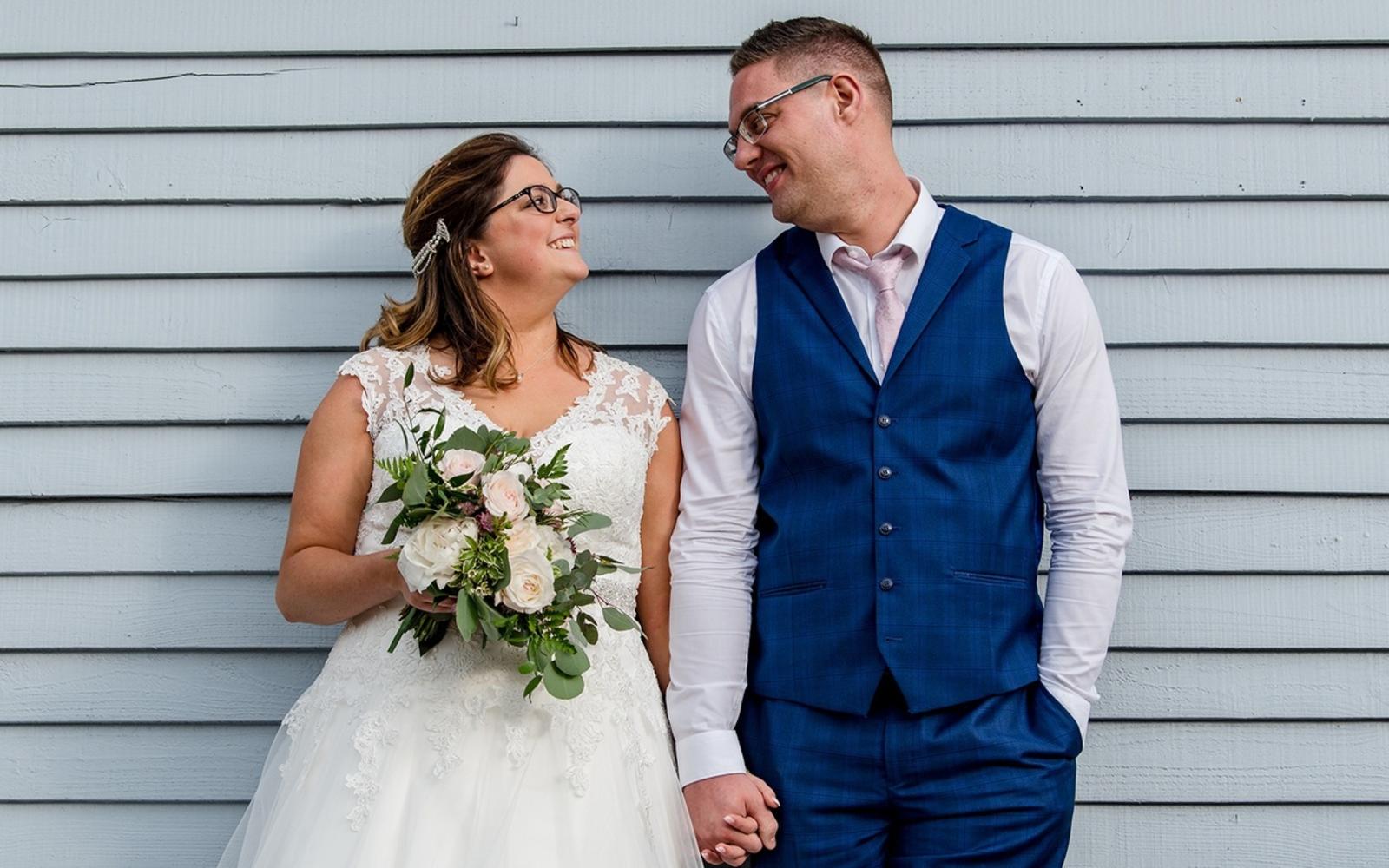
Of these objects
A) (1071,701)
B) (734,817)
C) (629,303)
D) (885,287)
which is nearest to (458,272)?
(629,303)

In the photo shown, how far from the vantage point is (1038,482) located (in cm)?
254

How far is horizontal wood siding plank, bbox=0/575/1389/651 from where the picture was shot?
2920 millimetres

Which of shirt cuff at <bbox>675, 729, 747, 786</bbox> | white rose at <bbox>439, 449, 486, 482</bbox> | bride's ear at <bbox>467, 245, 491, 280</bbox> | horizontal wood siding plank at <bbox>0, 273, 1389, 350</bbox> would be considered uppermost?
bride's ear at <bbox>467, 245, 491, 280</bbox>

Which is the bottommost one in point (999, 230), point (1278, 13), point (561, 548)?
point (561, 548)

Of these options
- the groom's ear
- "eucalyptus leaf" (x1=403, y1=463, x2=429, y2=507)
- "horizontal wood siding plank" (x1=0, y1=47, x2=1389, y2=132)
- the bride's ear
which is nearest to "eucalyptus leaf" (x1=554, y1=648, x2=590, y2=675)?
"eucalyptus leaf" (x1=403, y1=463, x2=429, y2=507)

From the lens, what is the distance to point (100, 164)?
3.05 metres

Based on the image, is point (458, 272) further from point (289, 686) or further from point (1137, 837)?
point (1137, 837)

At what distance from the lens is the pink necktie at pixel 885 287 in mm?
2490

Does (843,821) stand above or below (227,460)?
below

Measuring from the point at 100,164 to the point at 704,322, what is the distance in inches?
61.4

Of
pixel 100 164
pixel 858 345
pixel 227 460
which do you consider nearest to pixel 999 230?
pixel 858 345

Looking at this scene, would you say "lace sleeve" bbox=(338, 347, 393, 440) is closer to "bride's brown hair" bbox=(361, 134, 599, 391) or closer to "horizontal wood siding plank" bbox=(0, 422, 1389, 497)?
"bride's brown hair" bbox=(361, 134, 599, 391)

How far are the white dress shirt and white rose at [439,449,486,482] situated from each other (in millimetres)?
583

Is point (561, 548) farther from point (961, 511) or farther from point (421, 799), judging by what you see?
point (961, 511)
